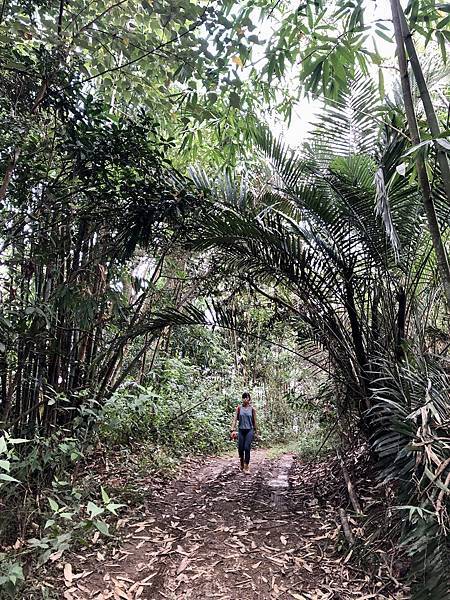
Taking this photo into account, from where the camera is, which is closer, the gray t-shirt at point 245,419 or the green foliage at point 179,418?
the green foliage at point 179,418

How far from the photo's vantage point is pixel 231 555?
3.35m

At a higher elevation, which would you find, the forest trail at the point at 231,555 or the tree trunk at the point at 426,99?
the tree trunk at the point at 426,99

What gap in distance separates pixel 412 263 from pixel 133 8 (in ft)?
9.43

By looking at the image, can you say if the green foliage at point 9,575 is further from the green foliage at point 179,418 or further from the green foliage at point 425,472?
the green foliage at point 179,418

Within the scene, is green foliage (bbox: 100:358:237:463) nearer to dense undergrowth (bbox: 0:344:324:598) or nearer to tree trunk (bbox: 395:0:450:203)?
dense undergrowth (bbox: 0:344:324:598)

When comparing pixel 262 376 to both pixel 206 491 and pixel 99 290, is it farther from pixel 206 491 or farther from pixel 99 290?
pixel 99 290

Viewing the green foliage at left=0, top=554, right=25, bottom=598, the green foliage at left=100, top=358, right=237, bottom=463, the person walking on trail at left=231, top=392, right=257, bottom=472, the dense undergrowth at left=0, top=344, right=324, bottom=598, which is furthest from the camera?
the person walking on trail at left=231, top=392, right=257, bottom=472

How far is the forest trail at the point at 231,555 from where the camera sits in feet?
9.28

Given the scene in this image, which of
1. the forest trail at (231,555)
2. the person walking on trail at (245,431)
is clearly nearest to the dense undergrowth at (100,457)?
the forest trail at (231,555)

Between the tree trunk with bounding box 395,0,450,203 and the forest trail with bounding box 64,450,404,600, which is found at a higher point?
the tree trunk with bounding box 395,0,450,203

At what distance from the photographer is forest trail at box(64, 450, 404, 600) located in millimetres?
2828

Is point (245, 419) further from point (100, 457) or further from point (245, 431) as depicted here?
point (100, 457)

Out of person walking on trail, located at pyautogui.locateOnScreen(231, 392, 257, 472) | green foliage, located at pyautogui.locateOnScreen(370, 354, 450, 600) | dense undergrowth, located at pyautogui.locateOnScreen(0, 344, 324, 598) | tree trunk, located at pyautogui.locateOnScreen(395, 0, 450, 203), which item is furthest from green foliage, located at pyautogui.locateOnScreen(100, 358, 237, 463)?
tree trunk, located at pyautogui.locateOnScreen(395, 0, 450, 203)

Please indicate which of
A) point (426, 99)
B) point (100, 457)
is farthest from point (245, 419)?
point (426, 99)
